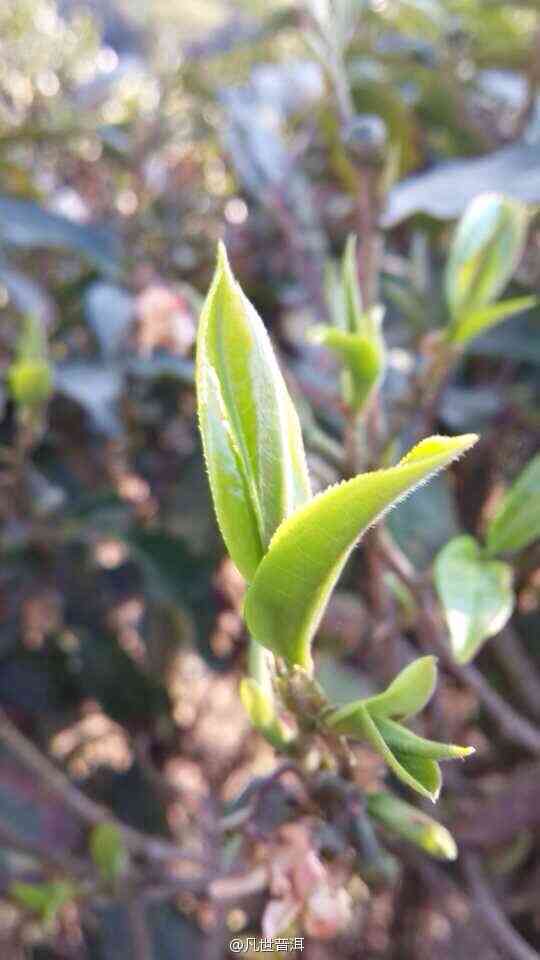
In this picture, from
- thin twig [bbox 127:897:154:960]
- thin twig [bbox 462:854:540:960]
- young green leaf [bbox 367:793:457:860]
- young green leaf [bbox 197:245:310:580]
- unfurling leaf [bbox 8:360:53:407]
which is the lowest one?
thin twig [bbox 127:897:154:960]

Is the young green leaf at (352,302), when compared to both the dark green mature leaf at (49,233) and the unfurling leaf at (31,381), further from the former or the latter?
the dark green mature leaf at (49,233)

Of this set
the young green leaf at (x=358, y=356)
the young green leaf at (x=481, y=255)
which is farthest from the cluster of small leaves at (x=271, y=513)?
the young green leaf at (x=481, y=255)

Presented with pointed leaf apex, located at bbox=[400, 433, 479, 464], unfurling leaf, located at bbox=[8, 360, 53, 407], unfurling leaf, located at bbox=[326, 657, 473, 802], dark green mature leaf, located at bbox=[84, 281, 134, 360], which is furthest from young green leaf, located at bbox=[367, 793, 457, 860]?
dark green mature leaf, located at bbox=[84, 281, 134, 360]

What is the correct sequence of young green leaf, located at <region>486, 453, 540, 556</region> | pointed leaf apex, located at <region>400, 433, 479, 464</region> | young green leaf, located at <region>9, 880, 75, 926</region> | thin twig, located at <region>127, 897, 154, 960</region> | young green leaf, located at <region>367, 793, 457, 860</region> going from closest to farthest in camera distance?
pointed leaf apex, located at <region>400, 433, 479, 464</region>
young green leaf, located at <region>367, 793, 457, 860</region>
young green leaf, located at <region>486, 453, 540, 556</region>
young green leaf, located at <region>9, 880, 75, 926</region>
thin twig, located at <region>127, 897, 154, 960</region>

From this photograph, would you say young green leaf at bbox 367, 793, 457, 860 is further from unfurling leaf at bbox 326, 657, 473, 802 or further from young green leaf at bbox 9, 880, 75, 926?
young green leaf at bbox 9, 880, 75, 926

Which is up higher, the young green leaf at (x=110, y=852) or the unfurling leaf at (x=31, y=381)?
the unfurling leaf at (x=31, y=381)

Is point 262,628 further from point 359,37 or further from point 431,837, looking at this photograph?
point 359,37

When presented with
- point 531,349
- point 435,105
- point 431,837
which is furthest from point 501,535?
point 435,105
